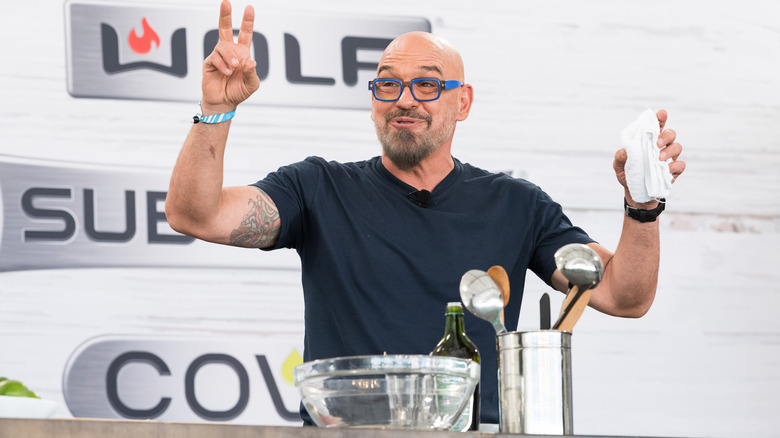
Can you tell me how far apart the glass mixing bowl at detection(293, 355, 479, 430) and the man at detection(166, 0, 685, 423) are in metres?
0.64

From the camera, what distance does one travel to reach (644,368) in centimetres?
258

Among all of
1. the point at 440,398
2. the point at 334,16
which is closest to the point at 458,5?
the point at 334,16

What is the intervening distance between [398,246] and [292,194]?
0.75ft

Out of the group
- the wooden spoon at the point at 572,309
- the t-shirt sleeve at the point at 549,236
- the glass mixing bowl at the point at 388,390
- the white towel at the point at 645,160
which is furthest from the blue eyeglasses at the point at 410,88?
the glass mixing bowl at the point at 388,390

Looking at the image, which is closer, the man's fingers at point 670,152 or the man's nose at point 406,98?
the man's fingers at point 670,152

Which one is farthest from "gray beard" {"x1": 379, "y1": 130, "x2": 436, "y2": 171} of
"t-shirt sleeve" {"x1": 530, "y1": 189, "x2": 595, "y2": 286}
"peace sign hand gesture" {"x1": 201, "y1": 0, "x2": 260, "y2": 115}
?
"peace sign hand gesture" {"x1": 201, "y1": 0, "x2": 260, "y2": 115}

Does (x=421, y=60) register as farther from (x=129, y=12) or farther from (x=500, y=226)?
(x=129, y=12)

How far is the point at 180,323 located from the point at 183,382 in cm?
15

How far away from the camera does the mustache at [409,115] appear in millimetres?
1900

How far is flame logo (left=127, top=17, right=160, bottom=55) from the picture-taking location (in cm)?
247

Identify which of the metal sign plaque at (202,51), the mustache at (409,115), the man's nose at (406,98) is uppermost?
the metal sign plaque at (202,51)

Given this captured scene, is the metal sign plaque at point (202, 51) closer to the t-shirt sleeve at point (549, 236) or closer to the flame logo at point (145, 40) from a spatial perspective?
the flame logo at point (145, 40)

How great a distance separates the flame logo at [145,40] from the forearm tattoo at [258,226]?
91cm

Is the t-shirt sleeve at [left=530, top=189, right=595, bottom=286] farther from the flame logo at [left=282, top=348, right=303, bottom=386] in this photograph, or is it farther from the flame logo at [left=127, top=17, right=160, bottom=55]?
the flame logo at [left=127, top=17, right=160, bottom=55]
